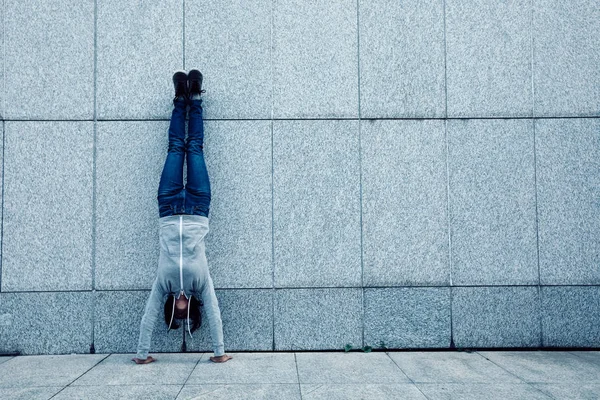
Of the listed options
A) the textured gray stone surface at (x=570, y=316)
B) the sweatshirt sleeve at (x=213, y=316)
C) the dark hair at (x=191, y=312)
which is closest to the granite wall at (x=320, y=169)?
the textured gray stone surface at (x=570, y=316)

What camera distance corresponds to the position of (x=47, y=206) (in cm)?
520

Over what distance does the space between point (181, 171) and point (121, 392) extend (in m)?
2.40

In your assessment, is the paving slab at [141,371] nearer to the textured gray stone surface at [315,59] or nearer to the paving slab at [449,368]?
the paving slab at [449,368]

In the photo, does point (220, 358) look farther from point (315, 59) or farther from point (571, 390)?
point (315, 59)

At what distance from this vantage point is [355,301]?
17.1 feet

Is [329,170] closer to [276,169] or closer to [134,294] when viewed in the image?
[276,169]

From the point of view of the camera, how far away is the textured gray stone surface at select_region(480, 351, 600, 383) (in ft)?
13.9

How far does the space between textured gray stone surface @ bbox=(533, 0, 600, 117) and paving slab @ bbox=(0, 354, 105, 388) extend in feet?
20.9

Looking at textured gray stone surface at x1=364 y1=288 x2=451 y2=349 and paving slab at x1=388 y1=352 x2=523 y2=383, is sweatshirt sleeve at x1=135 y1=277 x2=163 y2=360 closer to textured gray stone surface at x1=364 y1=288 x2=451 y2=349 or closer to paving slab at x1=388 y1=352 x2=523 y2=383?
textured gray stone surface at x1=364 y1=288 x2=451 y2=349

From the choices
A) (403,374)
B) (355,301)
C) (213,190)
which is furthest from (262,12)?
(403,374)

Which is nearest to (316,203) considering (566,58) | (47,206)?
(47,206)

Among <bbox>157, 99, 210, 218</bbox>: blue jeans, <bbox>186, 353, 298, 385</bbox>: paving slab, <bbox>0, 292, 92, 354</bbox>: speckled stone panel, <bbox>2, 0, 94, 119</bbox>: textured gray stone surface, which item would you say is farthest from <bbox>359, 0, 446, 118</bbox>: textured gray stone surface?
<bbox>0, 292, 92, 354</bbox>: speckled stone panel

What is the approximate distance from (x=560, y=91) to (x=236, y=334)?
17.3ft

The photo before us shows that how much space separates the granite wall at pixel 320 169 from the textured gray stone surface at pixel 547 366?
0.87ft
